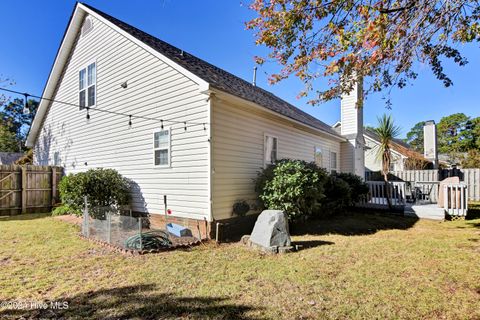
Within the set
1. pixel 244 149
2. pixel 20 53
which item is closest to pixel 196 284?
pixel 244 149

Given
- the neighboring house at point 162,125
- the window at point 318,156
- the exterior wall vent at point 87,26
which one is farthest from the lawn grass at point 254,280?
the exterior wall vent at point 87,26

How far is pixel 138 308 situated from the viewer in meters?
3.28

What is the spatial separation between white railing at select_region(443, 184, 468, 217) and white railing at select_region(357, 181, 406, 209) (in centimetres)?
161

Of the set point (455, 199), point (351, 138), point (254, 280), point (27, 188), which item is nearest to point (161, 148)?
point (254, 280)

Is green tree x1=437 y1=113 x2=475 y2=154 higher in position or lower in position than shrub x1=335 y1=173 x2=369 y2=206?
higher

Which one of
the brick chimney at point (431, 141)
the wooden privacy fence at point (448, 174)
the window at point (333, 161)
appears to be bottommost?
the wooden privacy fence at point (448, 174)

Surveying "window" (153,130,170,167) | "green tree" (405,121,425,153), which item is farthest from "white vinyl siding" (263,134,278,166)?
"green tree" (405,121,425,153)

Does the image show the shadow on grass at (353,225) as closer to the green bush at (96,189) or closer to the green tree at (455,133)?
the green bush at (96,189)

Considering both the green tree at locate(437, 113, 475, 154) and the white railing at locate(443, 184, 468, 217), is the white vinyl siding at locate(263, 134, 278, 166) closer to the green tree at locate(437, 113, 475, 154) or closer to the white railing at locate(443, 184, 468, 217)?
the white railing at locate(443, 184, 468, 217)

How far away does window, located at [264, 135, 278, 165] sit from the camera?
357 inches

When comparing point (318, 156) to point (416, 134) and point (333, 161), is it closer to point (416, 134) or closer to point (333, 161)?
point (333, 161)

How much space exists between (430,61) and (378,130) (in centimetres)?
604

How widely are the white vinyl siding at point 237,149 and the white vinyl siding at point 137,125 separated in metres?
0.36

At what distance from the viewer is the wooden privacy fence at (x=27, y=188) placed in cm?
1120
